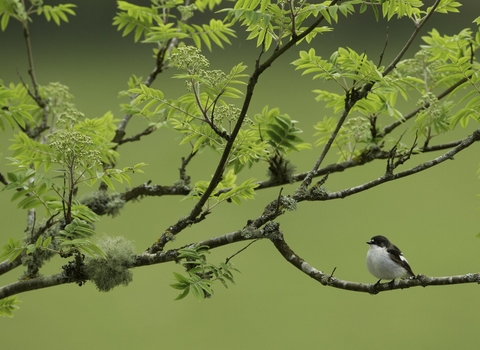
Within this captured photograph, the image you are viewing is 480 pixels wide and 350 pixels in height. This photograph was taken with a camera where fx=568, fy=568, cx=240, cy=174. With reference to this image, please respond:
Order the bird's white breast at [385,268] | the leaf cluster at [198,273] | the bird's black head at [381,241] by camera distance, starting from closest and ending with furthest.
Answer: the leaf cluster at [198,273]
the bird's white breast at [385,268]
the bird's black head at [381,241]

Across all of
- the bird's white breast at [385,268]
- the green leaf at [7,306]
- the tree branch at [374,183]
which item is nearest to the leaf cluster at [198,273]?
the tree branch at [374,183]

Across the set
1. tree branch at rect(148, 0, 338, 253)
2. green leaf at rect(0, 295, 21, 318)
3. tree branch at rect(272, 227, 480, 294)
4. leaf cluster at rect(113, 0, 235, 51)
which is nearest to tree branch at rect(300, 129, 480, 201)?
tree branch at rect(272, 227, 480, 294)

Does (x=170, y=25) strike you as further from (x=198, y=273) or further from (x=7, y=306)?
(x=7, y=306)

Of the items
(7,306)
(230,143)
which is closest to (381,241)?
(230,143)

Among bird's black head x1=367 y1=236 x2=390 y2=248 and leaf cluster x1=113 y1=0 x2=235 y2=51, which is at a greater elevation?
leaf cluster x1=113 y1=0 x2=235 y2=51

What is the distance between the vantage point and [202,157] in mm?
7246

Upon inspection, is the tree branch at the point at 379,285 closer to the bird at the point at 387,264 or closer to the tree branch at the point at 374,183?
the tree branch at the point at 374,183

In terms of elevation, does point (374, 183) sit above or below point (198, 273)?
above

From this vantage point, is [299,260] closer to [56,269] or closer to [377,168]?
[56,269]

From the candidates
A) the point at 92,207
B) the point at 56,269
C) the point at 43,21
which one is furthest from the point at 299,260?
the point at 43,21

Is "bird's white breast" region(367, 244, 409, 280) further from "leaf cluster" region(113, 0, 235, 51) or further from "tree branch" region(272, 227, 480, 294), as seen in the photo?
"leaf cluster" region(113, 0, 235, 51)

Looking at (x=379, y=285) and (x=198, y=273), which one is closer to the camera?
(x=379, y=285)

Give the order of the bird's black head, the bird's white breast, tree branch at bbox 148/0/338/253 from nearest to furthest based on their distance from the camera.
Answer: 1. tree branch at bbox 148/0/338/253
2. the bird's white breast
3. the bird's black head

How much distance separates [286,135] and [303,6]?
24.2 inches
